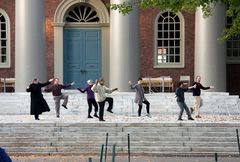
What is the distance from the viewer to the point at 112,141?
59.6 feet

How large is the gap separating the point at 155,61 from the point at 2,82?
7.74 m

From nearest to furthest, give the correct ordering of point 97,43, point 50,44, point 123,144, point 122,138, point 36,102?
point 123,144
point 122,138
point 36,102
point 50,44
point 97,43

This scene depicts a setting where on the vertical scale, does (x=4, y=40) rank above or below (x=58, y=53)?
above

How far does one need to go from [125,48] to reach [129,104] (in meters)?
2.43

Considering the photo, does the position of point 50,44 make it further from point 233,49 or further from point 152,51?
point 233,49

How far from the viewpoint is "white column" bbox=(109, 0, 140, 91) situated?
26.4m

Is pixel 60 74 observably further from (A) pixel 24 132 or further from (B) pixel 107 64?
(A) pixel 24 132

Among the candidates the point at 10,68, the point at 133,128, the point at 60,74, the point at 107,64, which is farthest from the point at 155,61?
the point at 133,128

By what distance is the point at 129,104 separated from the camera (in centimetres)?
2567

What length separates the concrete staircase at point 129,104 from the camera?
83.0 ft

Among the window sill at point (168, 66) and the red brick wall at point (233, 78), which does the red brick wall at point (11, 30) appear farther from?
the red brick wall at point (233, 78)

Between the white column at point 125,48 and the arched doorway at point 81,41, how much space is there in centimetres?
556

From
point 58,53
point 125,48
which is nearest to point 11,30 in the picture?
point 58,53

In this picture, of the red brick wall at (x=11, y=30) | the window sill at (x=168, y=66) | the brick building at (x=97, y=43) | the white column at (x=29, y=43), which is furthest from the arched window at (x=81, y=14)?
the white column at (x=29, y=43)
